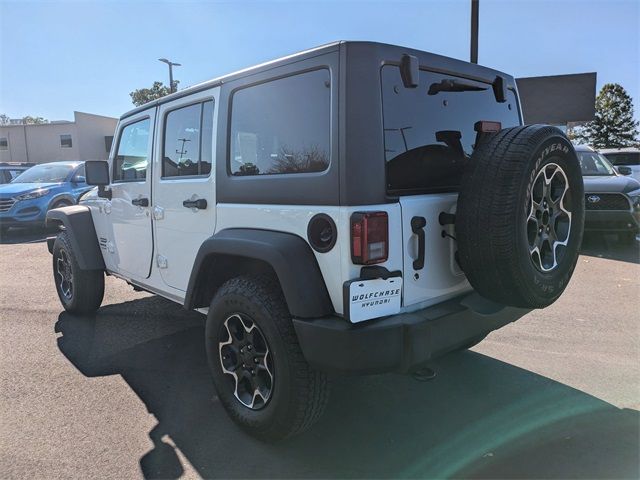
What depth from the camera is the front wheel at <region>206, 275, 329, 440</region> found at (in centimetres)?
243

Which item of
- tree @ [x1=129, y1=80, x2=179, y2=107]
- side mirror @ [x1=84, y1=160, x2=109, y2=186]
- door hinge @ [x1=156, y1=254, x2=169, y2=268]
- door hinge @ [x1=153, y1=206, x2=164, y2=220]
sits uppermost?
tree @ [x1=129, y1=80, x2=179, y2=107]

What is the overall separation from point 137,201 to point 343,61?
93.4 inches

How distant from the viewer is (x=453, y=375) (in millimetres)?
3549

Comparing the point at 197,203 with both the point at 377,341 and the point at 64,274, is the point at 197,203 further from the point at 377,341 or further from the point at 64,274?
the point at 64,274

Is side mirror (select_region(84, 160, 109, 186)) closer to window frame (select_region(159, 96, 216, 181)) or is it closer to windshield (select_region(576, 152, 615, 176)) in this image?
window frame (select_region(159, 96, 216, 181))

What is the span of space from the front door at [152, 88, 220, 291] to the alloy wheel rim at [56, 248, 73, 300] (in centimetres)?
189

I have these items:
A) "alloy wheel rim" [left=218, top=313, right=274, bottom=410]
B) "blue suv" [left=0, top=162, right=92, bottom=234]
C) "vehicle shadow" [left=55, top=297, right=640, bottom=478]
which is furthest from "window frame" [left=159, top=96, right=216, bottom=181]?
"blue suv" [left=0, top=162, right=92, bottom=234]

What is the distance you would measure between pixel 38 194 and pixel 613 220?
38.8 feet

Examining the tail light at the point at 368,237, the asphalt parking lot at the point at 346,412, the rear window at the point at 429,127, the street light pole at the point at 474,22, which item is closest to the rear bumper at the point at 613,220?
the asphalt parking lot at the point at 346,412

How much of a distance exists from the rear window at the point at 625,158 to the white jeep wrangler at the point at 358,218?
11416 millimetres

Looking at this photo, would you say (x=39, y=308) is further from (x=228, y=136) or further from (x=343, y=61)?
(x=343, y=61)

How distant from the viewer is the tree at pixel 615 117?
49094 millimetres

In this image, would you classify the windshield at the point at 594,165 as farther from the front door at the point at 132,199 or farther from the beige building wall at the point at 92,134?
the beige building wall at the point at 92,134

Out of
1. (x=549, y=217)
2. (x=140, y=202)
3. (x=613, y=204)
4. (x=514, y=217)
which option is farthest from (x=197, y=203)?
(x=613, y=204)
